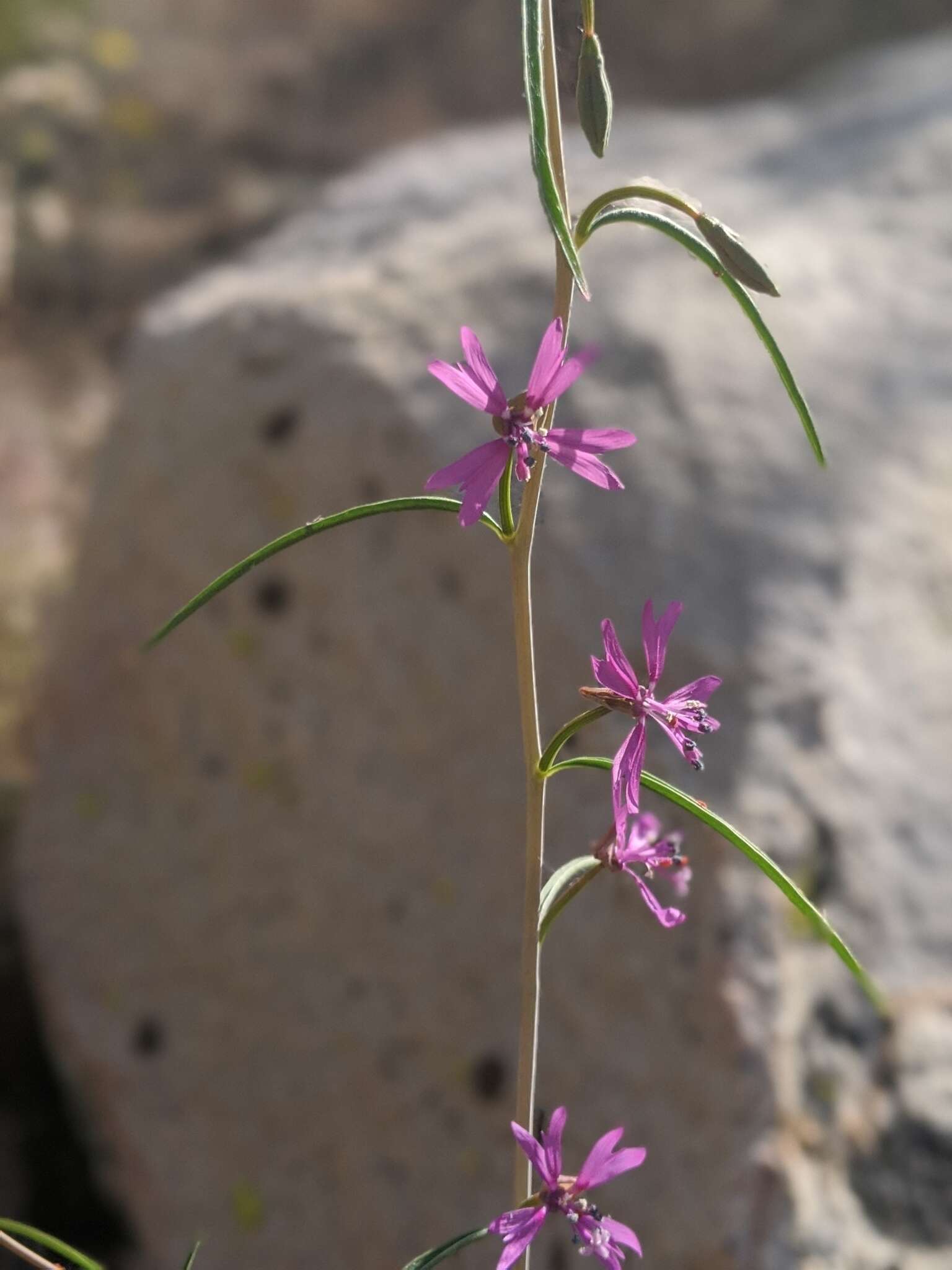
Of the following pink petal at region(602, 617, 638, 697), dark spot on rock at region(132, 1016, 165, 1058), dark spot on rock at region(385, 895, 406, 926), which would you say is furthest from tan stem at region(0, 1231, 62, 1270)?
dark spot on rock at region(132, 1016, 165, 1058)

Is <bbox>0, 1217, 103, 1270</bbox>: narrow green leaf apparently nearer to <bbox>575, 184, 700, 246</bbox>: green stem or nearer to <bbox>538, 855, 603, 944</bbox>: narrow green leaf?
<bbox>538, 855, 603, 944</bbox>: narrow green leaf

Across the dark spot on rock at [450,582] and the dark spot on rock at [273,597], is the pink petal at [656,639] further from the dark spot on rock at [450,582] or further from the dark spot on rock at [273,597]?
the dark spot on rock at [273,597]

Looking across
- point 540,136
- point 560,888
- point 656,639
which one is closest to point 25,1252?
point 560,888

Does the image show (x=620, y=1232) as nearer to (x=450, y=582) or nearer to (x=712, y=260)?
(x=712, y=260)

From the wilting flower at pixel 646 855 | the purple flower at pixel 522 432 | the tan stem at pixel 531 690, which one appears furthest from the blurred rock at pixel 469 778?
the purple flower at pixel 522 432

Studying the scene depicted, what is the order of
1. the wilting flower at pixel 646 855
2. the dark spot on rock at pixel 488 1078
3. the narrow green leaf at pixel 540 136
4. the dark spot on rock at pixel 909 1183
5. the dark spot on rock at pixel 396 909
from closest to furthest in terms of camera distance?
the narrow green leaf at pixel 540 136 → the wilting flower at pixel 646 855 → the dark spot on rock at pixel 909 1183 → the dark spot on rock at pixel 488 1078 → the dark spot on rock at pixel 396 909

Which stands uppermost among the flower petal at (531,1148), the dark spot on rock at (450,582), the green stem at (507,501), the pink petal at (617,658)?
the dark spot on rock at (450,582)

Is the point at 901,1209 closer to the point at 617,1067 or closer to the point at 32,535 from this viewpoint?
the point at 617,1067
